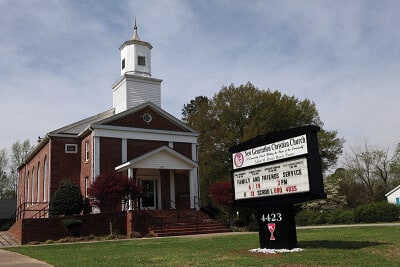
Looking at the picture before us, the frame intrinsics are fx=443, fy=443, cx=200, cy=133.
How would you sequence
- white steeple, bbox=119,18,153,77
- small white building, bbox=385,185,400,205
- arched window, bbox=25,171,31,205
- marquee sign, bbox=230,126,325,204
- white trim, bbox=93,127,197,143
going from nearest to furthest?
1. marquee sign, bbox=230,126,325,204
2. white trim, bbox=93,127,197,143
3. white steeple, bbox=119,18,153,77
4. arched window, bbox=25,171,31,205
5. small white building, bbox=385,185,400,205

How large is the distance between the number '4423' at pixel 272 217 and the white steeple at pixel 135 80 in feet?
74.7

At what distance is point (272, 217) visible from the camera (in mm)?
13875

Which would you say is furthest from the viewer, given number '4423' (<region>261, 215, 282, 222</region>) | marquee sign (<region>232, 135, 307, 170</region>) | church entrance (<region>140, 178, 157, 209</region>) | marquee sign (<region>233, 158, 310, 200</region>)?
church entrance (<region>140, 178, 157, 209</region>)

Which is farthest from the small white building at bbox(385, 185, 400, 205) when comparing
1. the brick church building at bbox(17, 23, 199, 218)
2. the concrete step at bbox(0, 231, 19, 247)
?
the concrete step at bbox(0, 231, 19, 247)

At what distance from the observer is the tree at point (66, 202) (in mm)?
27438

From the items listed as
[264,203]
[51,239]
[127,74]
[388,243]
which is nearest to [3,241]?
[51,239]

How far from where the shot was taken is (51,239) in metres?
25.0

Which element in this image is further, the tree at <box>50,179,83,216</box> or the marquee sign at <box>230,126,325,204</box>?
the tree at <box>50,179,83,216</box>

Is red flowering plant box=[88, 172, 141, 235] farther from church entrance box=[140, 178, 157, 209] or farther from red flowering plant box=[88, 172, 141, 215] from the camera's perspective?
church entrance box=[140, 178, 157, 209]

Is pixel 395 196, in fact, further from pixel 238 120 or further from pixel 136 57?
pixel 136 57

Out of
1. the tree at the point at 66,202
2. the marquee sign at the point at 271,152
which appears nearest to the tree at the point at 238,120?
the tree at the point at 66,202

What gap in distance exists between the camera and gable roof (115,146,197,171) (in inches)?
1145

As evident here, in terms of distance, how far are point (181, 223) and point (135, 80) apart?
13673mm

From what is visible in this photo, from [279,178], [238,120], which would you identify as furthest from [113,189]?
[238,120]
